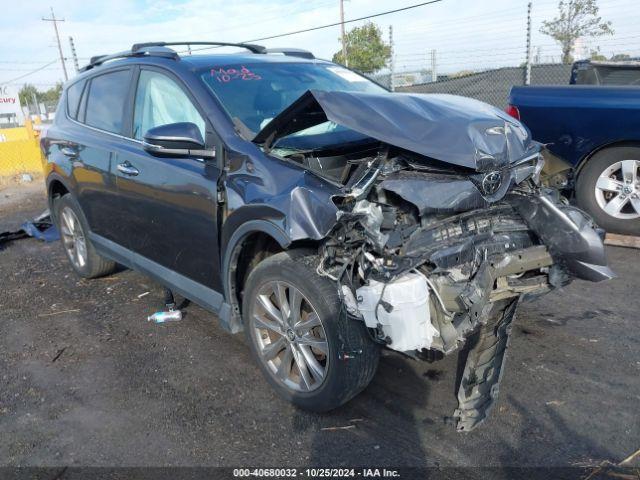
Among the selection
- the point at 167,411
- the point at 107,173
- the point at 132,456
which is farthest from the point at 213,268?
the point at 107,173

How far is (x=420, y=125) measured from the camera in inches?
110

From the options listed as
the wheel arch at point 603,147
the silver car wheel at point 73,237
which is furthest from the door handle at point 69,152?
the wheel arch at point 603,147

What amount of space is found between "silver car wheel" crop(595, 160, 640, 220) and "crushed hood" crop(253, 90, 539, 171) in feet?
9.43

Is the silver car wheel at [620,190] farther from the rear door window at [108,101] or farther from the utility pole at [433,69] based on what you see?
the utility pole at [433,69]

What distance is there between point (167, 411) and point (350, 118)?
1955 millimetres

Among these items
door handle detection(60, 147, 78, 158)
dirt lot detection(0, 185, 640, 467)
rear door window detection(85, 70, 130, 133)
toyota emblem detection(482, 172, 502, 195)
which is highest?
rear door window detection(85, 70, 130, 133)

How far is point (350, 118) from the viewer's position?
9.22 ft

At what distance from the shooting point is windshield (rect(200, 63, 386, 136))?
342 centimetres

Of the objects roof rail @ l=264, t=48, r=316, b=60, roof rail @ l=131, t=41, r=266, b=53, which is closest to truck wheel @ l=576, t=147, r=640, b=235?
roof rail @ l=264, t=48, r=316, b=60

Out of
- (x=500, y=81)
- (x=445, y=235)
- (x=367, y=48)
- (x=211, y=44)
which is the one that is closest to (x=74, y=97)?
(x=211, y=44)

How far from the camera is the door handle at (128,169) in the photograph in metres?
3.84

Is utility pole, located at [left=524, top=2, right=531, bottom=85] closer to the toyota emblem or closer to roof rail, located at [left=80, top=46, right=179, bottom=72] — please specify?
roof rail, located at [left=80, top=46, right=179, bottom=72]

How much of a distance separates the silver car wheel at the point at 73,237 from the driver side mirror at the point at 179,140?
2372 millimetres

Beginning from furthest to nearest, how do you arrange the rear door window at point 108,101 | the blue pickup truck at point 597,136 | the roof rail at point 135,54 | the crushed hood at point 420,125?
the blue pickup truck at point 597,136
the rear door window at point 108,101
the roof rail at point 135,54
the crushed hood at point 420,125
